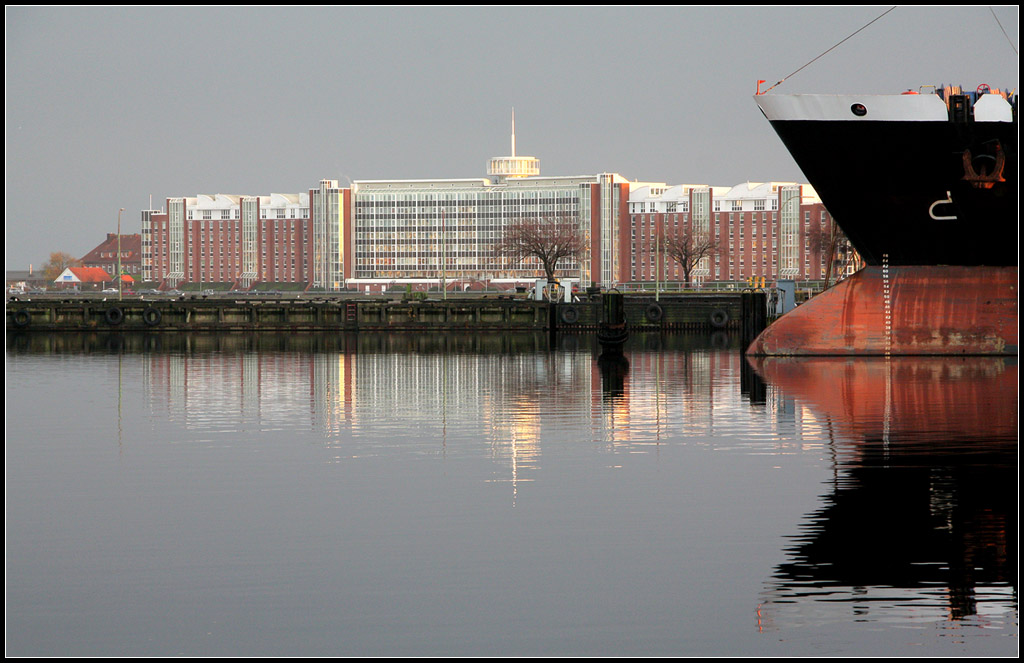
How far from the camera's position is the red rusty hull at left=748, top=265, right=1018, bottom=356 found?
32.8 meters

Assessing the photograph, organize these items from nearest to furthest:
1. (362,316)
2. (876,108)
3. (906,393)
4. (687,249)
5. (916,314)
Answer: (906,393) < (876,108) < (916,314) < (362,316) < (687,249)

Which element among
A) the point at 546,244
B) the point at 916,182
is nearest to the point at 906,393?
the point at 916,182

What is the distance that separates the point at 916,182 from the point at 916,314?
4066 mm

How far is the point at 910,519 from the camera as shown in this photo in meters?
12.6

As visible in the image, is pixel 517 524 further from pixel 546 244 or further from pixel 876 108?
pixel 546 244

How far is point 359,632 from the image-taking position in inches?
353

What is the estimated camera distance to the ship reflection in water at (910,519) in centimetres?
959

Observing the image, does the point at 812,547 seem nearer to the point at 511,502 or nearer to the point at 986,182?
the point at 511,502

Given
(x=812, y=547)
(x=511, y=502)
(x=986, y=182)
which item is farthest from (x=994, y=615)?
(x=986, y=182)

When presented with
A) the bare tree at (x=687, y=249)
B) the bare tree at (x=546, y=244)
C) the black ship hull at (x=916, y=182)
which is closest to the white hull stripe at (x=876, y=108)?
the black ship hull at (x=916, y=182)

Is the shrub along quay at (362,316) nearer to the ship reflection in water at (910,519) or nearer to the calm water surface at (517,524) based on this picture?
the calm water surface at (517,524)

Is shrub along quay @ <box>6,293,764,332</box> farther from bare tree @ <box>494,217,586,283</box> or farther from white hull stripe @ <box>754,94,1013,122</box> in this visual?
bare tree @ <box>494,217,586,283</box>

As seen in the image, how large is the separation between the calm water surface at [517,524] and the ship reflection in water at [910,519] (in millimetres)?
44

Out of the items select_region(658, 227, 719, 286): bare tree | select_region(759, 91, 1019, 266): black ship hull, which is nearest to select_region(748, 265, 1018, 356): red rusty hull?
select_region(759, 91, 1019, 266): black ship hull
